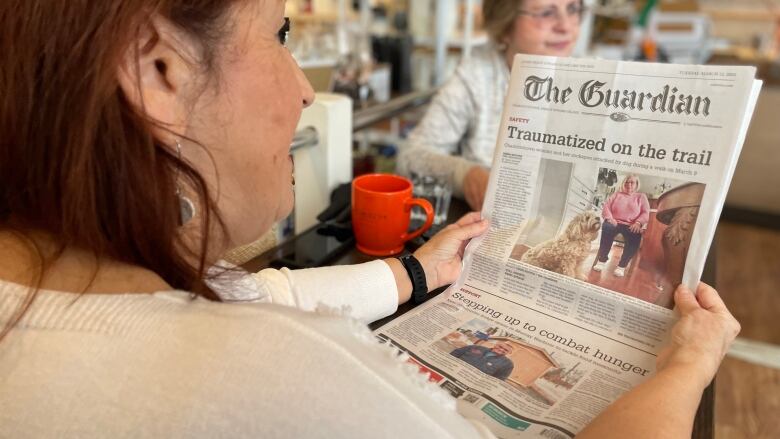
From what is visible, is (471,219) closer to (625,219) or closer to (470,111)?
(625,219)

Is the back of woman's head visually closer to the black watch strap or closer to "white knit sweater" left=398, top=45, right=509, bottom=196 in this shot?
the black watch strap

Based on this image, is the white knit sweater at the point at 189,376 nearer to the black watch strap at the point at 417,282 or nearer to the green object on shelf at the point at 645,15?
the black watch strap at the point at 417,282

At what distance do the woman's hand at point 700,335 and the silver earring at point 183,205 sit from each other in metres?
0.45

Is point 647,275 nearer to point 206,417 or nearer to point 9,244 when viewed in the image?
point 206,417

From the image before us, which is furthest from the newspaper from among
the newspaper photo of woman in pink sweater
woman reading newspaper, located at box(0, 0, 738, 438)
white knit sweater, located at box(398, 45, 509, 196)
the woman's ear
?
white knit sweater, located at box(398, 45, 509, 196)

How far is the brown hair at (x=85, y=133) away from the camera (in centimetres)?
34

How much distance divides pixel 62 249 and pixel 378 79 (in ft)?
5.36

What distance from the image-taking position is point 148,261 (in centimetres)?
41

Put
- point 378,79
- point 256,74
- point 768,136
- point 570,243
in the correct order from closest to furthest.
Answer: point 256,74, point 570,243, point 378,79, point 768,136

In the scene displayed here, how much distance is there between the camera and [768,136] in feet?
8.58

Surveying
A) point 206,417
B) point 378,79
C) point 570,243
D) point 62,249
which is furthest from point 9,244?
point 378,79

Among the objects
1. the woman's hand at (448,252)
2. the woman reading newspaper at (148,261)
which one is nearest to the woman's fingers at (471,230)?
the woman's hand at (448,252)

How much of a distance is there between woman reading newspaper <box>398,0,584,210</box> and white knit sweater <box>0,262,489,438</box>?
0.82m

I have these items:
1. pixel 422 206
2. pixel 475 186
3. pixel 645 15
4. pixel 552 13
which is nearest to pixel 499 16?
pixel 552 13
